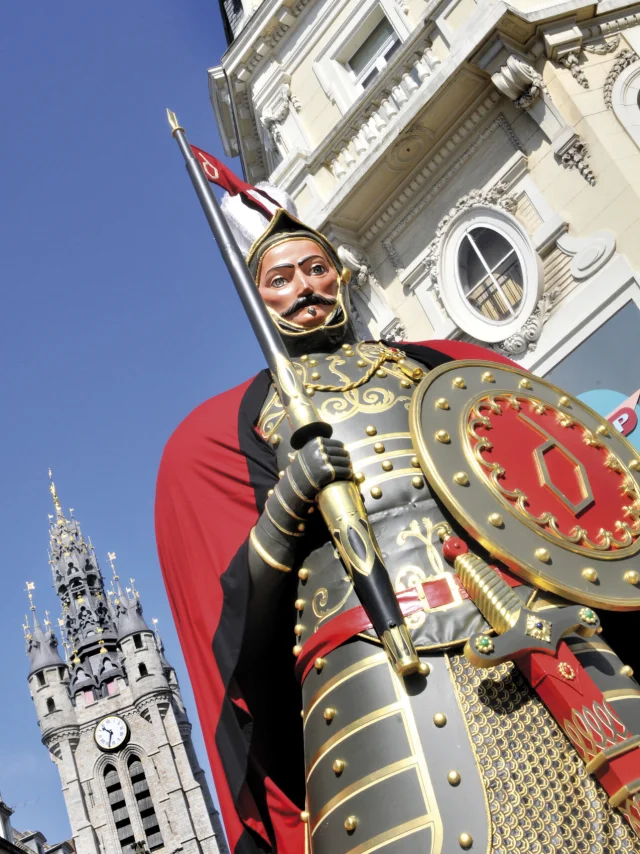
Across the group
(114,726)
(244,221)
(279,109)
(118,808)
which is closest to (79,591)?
(114,726)

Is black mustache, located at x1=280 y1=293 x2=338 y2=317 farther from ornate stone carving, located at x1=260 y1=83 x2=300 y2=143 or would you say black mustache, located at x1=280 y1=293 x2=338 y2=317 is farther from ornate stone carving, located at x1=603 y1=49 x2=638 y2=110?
ornate stone carving, located at x1=260 y1=83 x2=300 y2=143

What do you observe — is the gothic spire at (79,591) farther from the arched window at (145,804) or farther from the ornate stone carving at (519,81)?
the ornate stone carving at (519,81)

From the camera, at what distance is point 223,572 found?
4.04 meters

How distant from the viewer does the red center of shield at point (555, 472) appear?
12.1 feet

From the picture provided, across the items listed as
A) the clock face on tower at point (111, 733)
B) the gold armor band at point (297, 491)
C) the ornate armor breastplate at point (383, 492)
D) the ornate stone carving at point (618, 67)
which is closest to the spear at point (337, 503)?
the gold armor band at point (297, 491)

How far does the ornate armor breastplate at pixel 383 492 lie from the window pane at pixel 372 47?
8.79 m

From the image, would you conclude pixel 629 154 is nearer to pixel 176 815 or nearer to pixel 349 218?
pixel 349 218

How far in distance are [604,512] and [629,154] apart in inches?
240

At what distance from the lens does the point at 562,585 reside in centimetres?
344

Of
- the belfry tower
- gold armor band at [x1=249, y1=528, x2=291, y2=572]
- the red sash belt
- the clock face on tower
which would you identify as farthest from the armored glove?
the clock face on tower

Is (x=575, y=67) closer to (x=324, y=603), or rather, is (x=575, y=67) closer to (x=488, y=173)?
(x=488, y=173)

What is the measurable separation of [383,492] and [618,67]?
7.12 meters

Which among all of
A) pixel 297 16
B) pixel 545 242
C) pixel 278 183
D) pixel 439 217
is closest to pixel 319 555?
pixel 545 242

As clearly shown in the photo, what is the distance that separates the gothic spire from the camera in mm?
69062
